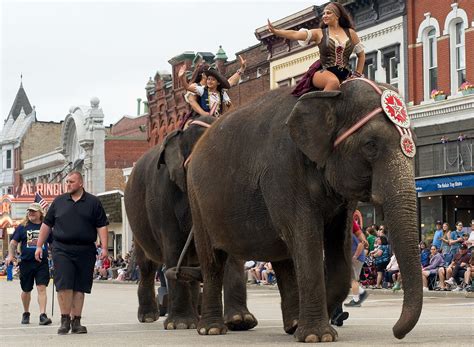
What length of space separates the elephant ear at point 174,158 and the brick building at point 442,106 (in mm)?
22348

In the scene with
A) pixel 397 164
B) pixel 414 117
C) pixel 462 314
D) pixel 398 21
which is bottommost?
pixel 462 314

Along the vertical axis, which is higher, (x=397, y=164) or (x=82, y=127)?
(x=82, y=127)

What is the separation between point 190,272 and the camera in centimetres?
1345

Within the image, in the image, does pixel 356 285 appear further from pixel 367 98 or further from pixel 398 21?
pixel 398 21

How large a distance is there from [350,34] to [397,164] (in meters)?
1.77

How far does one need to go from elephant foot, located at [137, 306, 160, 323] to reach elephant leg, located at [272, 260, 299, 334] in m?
3.60

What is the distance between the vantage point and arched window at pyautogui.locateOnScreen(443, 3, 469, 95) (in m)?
37.9

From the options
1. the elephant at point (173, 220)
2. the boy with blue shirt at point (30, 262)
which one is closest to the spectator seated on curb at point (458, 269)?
the boy with blue shirt at point (30, 262)

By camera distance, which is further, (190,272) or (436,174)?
(436,174)

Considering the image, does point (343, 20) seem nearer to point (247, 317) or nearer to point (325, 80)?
point (325, 80)

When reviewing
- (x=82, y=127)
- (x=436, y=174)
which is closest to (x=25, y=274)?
(x=436, y=174)

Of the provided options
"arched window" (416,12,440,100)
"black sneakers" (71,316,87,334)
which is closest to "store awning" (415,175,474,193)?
"arched window" (416,12,440,100)

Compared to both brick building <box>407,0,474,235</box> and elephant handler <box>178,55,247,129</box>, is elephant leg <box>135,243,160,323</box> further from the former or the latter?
brick building <box>407,0,474,235</box>

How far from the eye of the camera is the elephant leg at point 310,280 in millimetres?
10836
